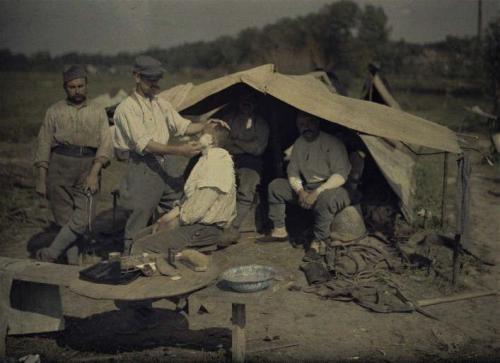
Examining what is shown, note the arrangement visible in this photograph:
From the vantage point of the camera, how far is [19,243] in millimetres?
7672

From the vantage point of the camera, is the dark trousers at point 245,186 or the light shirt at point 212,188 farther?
the dark trousers at point 245,186

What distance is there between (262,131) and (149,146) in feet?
6.47

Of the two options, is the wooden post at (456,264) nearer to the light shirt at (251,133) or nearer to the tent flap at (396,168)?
the tent flap at (396,168)

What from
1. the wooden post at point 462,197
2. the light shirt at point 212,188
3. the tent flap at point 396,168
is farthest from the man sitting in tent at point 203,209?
the tent flap at point 396,168

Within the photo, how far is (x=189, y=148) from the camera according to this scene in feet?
18.9

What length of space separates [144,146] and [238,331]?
2.36m

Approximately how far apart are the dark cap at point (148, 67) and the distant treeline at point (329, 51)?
20.9m

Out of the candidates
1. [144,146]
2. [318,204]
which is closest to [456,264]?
[318,204]

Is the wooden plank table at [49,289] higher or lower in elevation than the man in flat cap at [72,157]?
lower

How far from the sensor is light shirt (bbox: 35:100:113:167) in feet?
20.7

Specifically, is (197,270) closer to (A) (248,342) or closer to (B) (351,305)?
(A) (248,342)

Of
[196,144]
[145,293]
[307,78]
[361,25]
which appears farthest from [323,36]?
[145,293]

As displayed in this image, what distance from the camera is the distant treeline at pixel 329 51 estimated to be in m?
28.2

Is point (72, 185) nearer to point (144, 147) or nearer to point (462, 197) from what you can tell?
point (144, 147)
